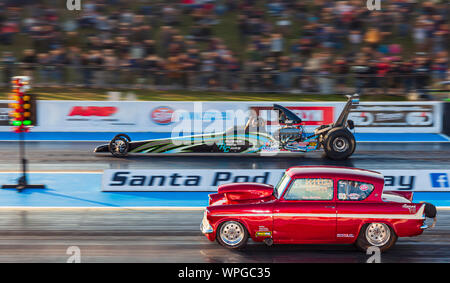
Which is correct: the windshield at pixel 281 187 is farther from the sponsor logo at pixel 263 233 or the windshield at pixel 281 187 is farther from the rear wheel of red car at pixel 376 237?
the rear wheel of red car at pixel 376 237

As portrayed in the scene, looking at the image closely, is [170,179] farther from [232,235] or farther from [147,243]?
[232,235]

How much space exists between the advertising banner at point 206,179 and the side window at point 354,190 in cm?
367

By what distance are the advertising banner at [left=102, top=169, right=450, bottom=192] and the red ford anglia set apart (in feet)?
11.5

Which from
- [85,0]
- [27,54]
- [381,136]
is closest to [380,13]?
[381,136]

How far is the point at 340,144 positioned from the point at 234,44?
9.74m

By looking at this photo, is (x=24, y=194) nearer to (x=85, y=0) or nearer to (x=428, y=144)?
(x=428, y=144)

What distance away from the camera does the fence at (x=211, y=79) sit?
65.4ft

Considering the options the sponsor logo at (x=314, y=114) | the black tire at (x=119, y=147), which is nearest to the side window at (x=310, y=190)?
the black tire at (x=119, y=147)

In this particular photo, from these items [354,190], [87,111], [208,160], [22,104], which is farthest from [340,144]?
[87,111]

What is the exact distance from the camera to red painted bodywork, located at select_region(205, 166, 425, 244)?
7.40 meters

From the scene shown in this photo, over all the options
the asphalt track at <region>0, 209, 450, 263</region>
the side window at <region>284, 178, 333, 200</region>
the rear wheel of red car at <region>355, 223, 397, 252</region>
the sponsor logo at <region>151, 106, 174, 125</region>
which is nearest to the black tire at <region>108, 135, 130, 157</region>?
the sponsor logo at <region>151, 106, 174, 125</region>

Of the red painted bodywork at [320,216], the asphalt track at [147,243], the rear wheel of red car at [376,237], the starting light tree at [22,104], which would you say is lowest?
the asphalt track at [147,243]

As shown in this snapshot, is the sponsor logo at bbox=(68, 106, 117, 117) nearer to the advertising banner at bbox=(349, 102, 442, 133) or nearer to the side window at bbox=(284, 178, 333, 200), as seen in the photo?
the advertising banner at bbox=(349, 102, 442, 133)

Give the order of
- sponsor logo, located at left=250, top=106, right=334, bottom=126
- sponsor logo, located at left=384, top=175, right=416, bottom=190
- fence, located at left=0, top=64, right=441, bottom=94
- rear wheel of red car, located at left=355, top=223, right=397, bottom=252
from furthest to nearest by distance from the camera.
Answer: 1. fence, located at left=0, top=64, right=441, bottom=94
2. sponsor logo, located at left=250, top=106, right=334, bottom=126
3. sponsor logo, located at left=384, top=175, right=416, bottom=190
4. rear wheel of red car, located at left=355, top=223, right=397, bottom=252
